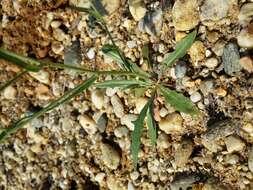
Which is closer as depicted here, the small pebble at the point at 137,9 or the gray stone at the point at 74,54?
the small pebble at the point at 137,9

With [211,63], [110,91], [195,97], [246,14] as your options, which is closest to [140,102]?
[110,91]

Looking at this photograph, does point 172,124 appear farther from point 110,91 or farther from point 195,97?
point 110,91

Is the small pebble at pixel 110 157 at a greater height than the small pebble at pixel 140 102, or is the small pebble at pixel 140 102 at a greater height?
the small pebble at pixel 140 102

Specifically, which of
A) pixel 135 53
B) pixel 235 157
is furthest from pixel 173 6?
pixel 235 157

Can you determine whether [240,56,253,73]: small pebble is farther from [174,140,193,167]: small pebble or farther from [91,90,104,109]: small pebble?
[91,90,104,109]: small pebble

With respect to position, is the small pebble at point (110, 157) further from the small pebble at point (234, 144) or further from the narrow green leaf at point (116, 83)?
the small pebble at point (234, 144)

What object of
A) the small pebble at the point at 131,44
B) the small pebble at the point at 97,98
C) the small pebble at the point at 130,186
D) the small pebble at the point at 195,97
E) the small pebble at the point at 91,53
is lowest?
the small pebble at the point at 130,186

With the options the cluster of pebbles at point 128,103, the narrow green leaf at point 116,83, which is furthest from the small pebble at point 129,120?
the narrow green leaf at point 116,83
